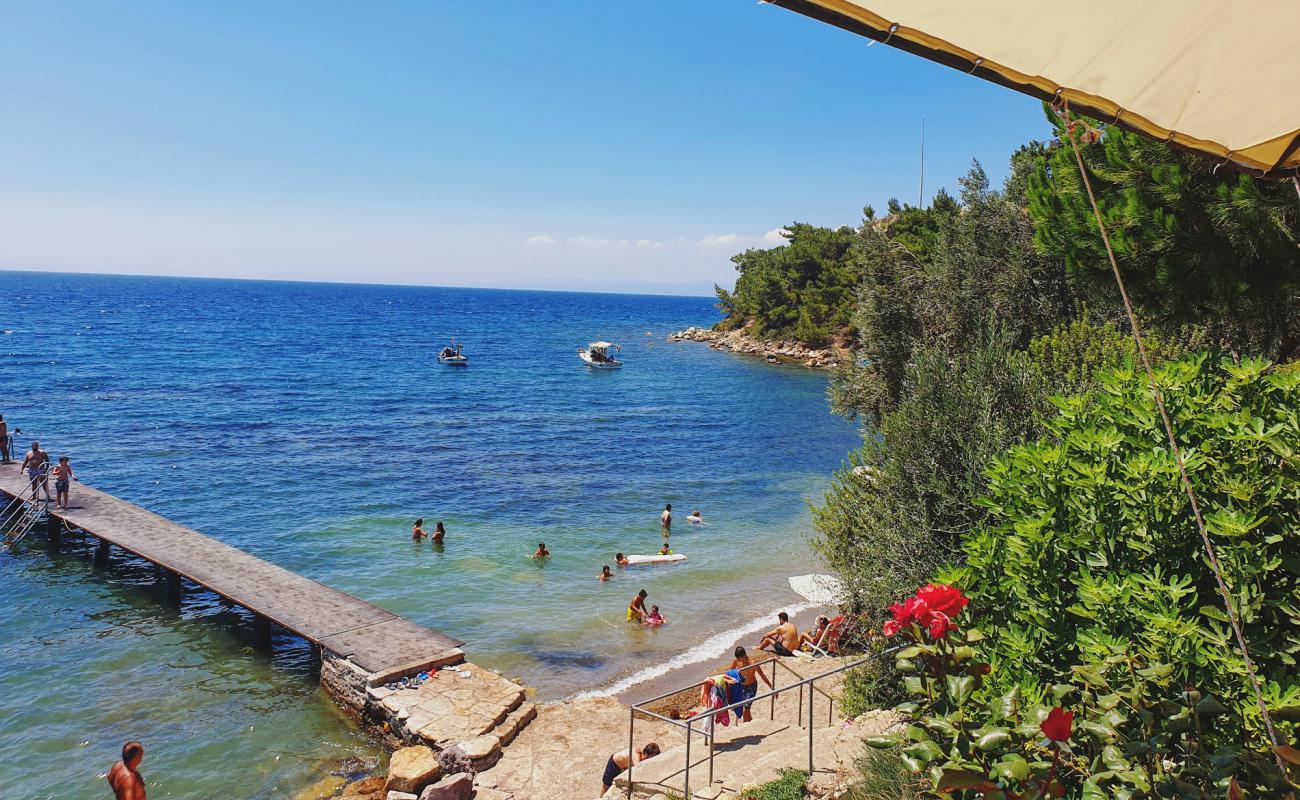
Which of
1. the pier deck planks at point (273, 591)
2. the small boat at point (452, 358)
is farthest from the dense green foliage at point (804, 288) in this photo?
the pier deck planks at point (273, 591)

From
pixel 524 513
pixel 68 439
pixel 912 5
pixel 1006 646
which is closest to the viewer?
pixel 912 5

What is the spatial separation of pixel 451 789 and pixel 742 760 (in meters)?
4.73

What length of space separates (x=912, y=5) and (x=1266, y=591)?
12.7 feet

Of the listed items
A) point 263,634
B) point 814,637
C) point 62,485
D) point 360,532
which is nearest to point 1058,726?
point 814,637

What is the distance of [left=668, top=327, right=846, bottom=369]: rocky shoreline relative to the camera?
247ft

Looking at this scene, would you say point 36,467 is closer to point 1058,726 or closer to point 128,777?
point 128,777

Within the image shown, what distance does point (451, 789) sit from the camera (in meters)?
11.6

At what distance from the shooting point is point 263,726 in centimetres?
1448

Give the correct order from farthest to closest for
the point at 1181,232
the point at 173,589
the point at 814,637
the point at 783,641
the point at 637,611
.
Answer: the point at 173,589, the point at 637,611, the point at 814,637, the point at 783,641, the point at 1181,232

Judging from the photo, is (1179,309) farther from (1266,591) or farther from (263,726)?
(263,726)

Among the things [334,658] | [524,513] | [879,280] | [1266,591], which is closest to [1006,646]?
[1266,591]

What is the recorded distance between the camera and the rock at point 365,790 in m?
12.2

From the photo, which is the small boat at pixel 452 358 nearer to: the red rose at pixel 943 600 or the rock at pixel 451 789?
the rock at pixel 451 789

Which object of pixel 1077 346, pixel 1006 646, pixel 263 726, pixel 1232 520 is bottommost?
pixel 263 726
